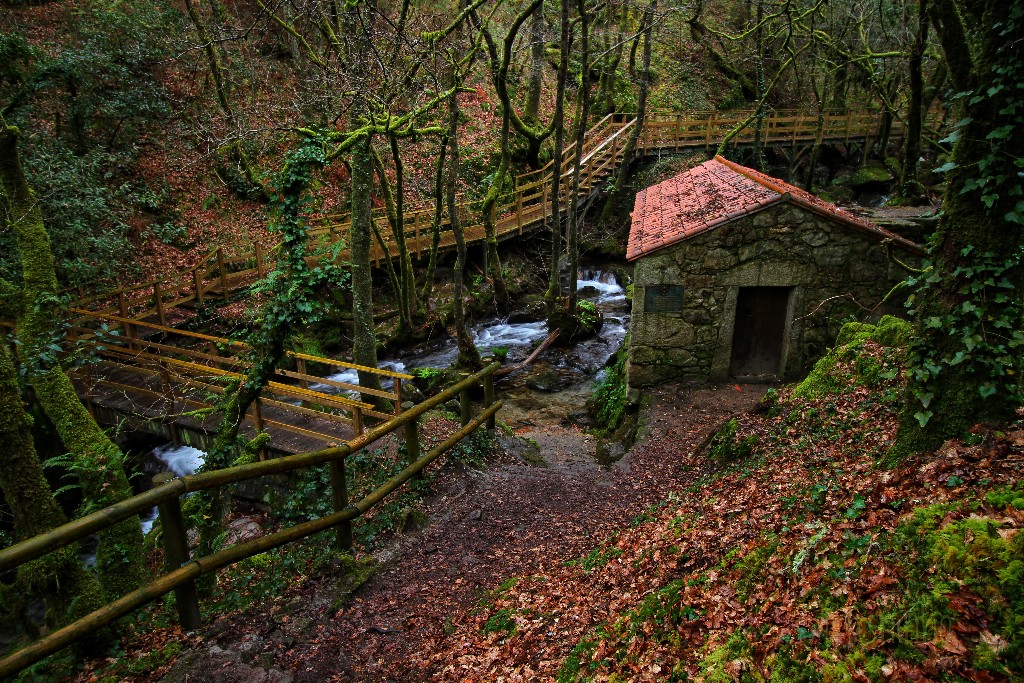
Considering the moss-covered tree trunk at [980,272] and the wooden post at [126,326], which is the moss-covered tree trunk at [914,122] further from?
the wooden post at [126,326]

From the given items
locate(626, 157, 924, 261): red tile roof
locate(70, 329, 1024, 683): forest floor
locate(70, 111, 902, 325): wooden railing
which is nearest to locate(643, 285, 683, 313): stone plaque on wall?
locate(626, 157, 924, 261): red tile roof

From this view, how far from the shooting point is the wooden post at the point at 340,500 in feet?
17.6

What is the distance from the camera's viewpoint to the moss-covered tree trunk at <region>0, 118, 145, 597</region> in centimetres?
659

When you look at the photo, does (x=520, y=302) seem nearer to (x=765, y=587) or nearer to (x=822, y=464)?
(x=822, y=464)

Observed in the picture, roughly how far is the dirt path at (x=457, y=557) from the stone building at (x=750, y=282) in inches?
51.5

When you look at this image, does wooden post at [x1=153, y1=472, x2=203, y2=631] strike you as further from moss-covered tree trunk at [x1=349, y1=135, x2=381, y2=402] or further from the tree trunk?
the tree trunk

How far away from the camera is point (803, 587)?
3.46m

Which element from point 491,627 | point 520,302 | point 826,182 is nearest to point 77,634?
point 491,627

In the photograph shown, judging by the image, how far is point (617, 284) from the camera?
20.4 metres

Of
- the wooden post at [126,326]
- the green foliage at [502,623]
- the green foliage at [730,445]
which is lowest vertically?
the green foliage at [502,623]

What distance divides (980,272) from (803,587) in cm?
239

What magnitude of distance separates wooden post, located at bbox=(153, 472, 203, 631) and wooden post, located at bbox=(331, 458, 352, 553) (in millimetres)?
1342

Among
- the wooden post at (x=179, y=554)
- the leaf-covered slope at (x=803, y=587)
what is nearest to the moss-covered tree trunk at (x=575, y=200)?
the leaf-covered slope at (x=803, y=587)

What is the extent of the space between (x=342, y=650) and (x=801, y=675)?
323 cm
